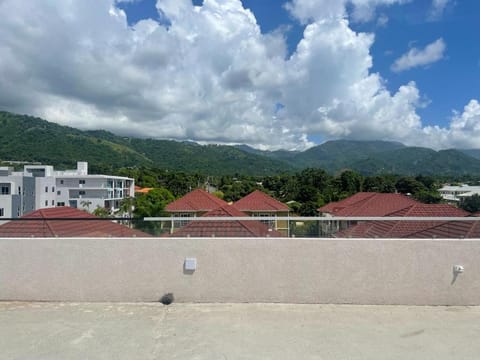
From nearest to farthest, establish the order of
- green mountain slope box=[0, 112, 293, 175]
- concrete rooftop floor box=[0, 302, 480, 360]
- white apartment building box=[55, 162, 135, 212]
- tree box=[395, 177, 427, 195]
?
1. concrete rooftop floor box=[0, 302, 480, 360]
2. white apartment building box=[55, 162, 135, 212]
3. tree box=[395, 177, 427, 195]
4. green mountain slope box=[0, 112, 293, 175]

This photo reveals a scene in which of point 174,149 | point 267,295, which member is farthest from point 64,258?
point 174,149

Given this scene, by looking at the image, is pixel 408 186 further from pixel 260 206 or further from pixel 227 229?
pixel 227 229

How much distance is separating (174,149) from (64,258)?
162 metres

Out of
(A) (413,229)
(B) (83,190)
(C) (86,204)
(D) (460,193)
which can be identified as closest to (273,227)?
(A) (413,229)

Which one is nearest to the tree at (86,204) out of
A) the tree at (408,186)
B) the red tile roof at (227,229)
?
the tree at (408,186)

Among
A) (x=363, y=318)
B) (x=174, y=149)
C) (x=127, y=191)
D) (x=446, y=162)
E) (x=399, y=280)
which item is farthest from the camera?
(x=446, y=162)

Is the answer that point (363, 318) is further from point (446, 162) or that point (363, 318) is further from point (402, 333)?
point (446, 162)

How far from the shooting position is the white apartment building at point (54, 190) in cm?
3595

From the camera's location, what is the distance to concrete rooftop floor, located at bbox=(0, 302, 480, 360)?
3.01 metres

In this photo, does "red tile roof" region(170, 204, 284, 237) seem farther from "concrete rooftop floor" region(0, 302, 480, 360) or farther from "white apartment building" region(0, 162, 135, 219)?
"white apartment building" region(0, 162, 135, 219)

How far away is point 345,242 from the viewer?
418 cm

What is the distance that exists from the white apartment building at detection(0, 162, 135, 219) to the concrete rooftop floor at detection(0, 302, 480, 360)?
3744cm

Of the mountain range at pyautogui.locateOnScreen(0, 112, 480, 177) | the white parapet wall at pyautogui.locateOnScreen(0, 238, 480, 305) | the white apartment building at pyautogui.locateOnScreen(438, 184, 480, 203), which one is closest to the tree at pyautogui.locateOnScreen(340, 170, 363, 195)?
the white apartment building at pyautogui.locateOnScreen(438, 184, 480, 203)

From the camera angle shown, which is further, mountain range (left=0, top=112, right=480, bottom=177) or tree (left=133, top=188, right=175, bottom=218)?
mountain range (left=0, top=112, right=480, bottom=177)
